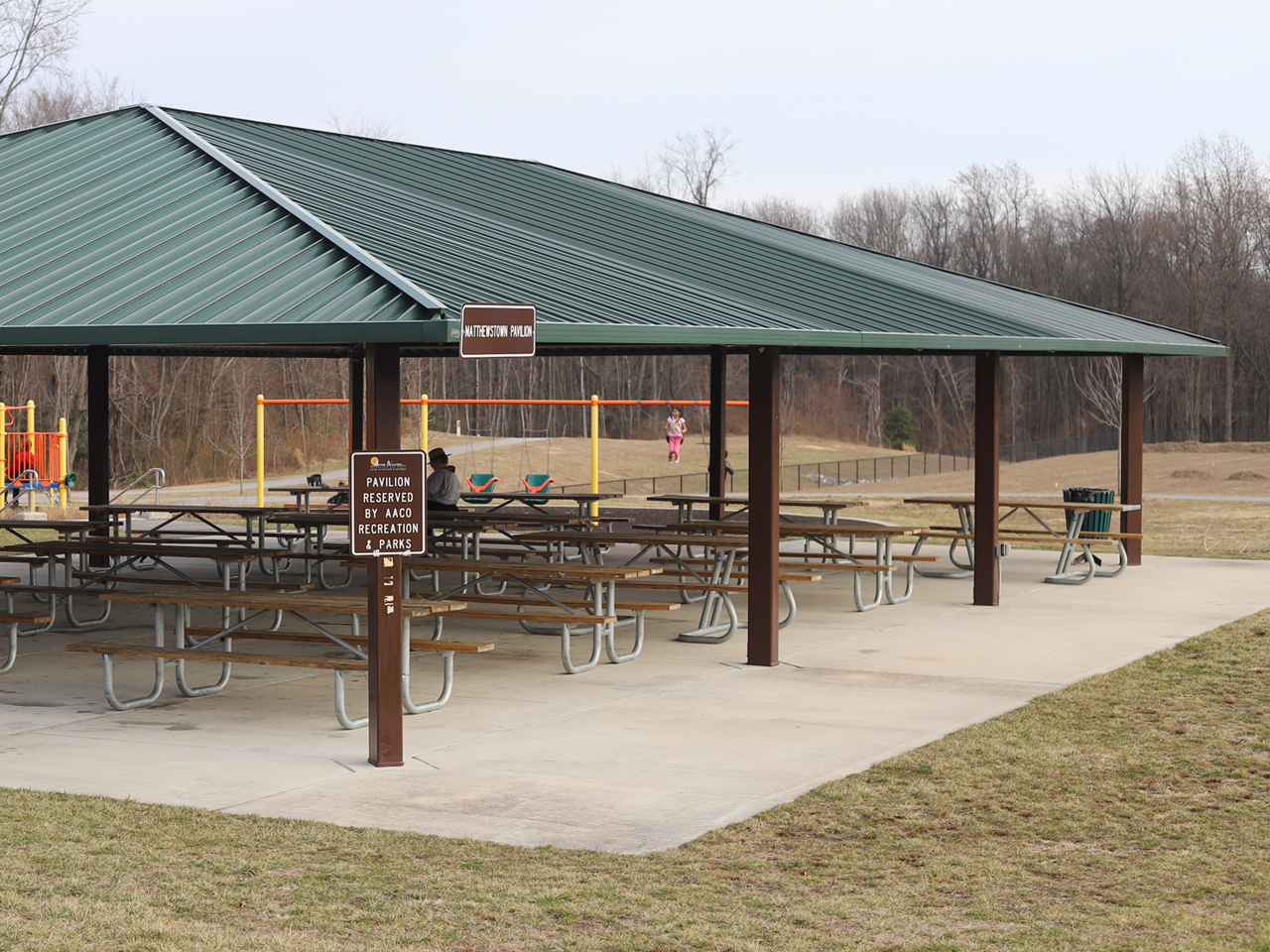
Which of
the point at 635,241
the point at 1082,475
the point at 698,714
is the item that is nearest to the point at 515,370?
the point at 1082,475

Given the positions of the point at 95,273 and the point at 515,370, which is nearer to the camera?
the point at 95,273

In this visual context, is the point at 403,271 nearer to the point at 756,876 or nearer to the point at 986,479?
the point at 756,876

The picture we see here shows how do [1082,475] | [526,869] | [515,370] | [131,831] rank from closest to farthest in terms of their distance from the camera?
[526,869]
[131,831]
[1082,475]
[515,370]

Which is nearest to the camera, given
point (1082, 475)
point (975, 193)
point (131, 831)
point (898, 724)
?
point (131, 831)

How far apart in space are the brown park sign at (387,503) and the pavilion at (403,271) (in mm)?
254

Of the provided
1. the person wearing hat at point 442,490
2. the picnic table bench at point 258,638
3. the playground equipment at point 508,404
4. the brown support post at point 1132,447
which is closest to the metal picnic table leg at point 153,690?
the picnic table bench at point 258,638

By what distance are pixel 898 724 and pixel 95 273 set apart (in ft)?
18.4

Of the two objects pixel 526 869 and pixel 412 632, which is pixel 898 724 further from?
pixel 412 632

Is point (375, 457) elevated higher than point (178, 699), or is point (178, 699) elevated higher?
point (375, 457)

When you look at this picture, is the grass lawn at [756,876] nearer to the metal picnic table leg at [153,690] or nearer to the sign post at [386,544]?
the sign post at [386,544]

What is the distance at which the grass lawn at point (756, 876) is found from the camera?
512cm

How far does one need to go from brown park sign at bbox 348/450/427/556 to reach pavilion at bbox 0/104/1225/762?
0.25 metres

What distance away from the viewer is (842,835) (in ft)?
21.3

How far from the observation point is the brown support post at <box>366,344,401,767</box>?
785 cm
